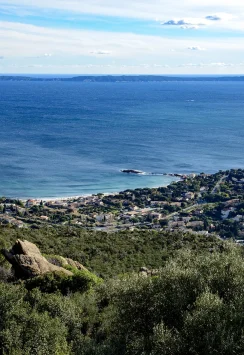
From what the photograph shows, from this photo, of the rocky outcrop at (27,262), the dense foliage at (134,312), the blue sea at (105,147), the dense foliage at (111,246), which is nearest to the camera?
the dense foliage at (134,312)

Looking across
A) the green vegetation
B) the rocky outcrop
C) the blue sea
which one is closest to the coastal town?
the blue sea

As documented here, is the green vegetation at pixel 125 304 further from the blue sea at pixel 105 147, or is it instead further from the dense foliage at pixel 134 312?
the blue sea at pixel 105 147

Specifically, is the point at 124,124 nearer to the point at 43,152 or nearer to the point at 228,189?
the point at 43,152

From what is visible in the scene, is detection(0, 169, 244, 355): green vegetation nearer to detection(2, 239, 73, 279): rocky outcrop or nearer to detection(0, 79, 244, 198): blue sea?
detection(2, 239, 73, 279): rocky outcrop

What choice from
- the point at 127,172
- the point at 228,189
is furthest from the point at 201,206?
the point at 127,172

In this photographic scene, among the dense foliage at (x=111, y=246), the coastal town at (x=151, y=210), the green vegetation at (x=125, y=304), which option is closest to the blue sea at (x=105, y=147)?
the coastal town at (x=151, y=210)
